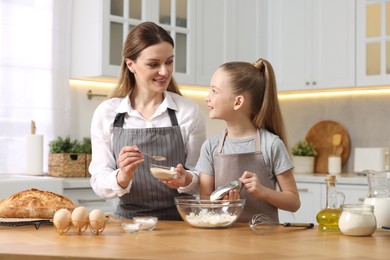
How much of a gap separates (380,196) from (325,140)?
310 cm

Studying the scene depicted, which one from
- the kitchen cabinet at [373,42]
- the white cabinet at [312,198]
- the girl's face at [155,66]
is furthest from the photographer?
the kitchen cabinet at [373,42]

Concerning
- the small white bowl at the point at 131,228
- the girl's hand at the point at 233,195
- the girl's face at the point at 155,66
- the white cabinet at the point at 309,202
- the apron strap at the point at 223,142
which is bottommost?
the white cabinet at the point at 309,202

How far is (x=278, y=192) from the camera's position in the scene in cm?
235

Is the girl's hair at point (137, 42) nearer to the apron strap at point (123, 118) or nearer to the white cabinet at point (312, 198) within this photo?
the apron strap at point (123, 118)

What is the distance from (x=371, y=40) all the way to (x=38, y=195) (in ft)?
10.3

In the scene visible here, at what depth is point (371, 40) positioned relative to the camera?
4754 mm

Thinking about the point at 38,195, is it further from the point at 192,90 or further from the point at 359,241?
the point at 192,90

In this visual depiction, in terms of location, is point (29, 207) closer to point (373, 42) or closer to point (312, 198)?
point (312, 198)

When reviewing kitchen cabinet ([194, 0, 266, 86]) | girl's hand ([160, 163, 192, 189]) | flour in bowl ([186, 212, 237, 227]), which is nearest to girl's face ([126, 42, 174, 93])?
girl's hand ([160, 163, 192, 189])

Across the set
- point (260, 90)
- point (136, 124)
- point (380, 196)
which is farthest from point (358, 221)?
point (136, 124)

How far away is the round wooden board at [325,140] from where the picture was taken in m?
5.16

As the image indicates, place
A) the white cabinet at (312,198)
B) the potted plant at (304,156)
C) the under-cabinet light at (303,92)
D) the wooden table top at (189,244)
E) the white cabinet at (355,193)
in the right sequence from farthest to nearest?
the potted plant at (304,156) → the under-cabinet light at (303,92) → the white cabinet at (312,198) → the white cabinet at (355,193) → the wooden table top at (189,244)

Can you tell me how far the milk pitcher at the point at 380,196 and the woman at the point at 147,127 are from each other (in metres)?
0.64

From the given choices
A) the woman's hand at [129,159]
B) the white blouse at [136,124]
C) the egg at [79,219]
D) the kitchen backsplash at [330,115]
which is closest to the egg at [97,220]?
the egg at [79,219]
